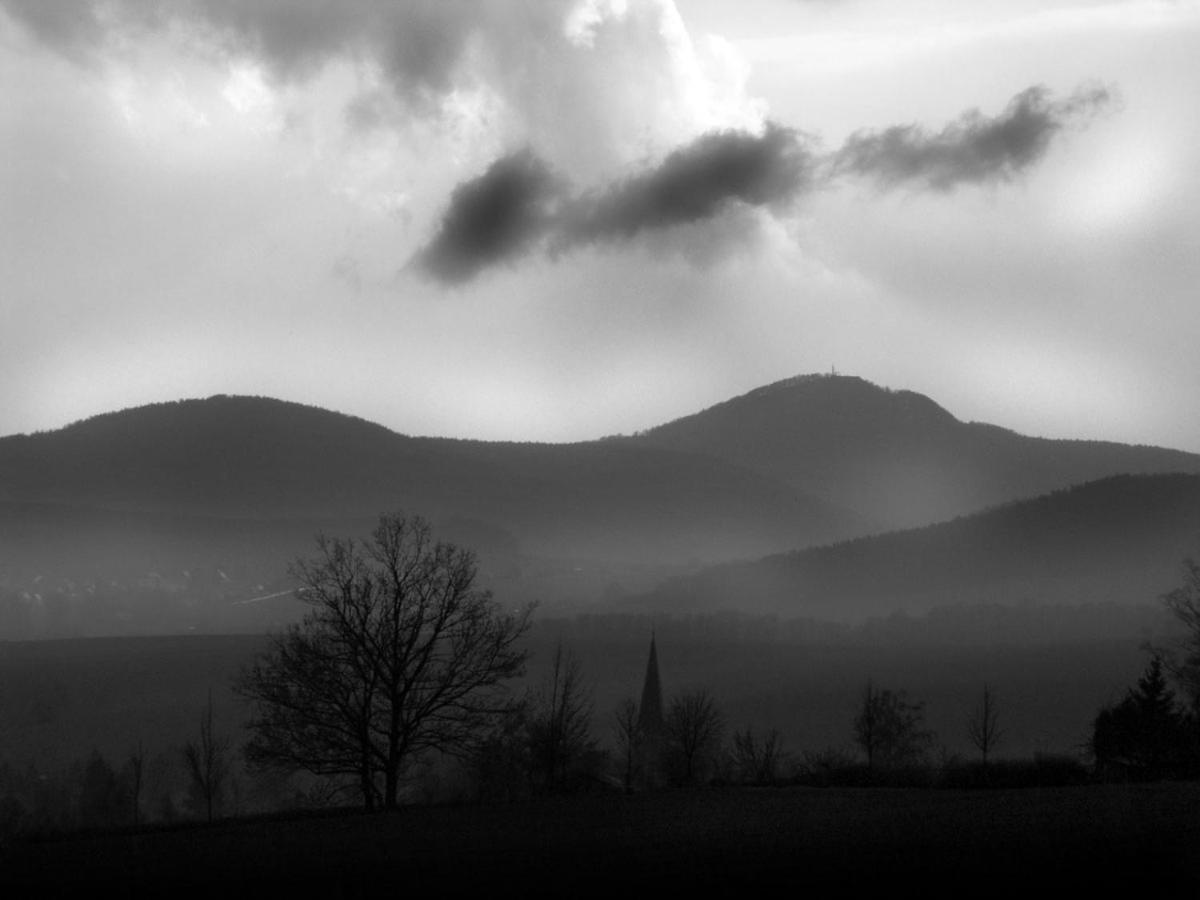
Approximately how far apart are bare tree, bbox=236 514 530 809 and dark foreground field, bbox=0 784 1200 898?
16.7 feet

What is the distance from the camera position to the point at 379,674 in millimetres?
53156

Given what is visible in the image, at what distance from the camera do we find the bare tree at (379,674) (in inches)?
2055

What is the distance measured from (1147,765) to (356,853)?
4390 centimetres

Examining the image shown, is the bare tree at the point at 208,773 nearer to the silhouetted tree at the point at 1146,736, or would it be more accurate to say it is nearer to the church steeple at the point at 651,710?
the church steeple at the point at 651,710

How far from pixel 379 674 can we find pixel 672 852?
65.7ft

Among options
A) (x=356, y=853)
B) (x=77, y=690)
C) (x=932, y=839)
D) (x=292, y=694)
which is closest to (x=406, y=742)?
(x=292, y=694)

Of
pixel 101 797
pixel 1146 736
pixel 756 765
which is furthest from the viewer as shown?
pixel 101 797

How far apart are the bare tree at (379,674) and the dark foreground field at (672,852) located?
509 centimetres

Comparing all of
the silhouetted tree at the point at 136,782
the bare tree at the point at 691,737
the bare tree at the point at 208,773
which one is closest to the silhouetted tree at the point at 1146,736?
the bare tree at the point at 691,737

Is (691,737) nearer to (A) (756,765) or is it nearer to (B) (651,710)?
(A) (756,765)

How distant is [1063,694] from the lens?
18275 centimetres

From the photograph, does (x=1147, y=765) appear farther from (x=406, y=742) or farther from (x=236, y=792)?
(x=236, y=792)

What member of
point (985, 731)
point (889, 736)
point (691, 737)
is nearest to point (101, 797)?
point (691, 737)

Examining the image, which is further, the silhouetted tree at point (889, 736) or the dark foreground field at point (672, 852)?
the silhouetted tree at point (889, 736)
